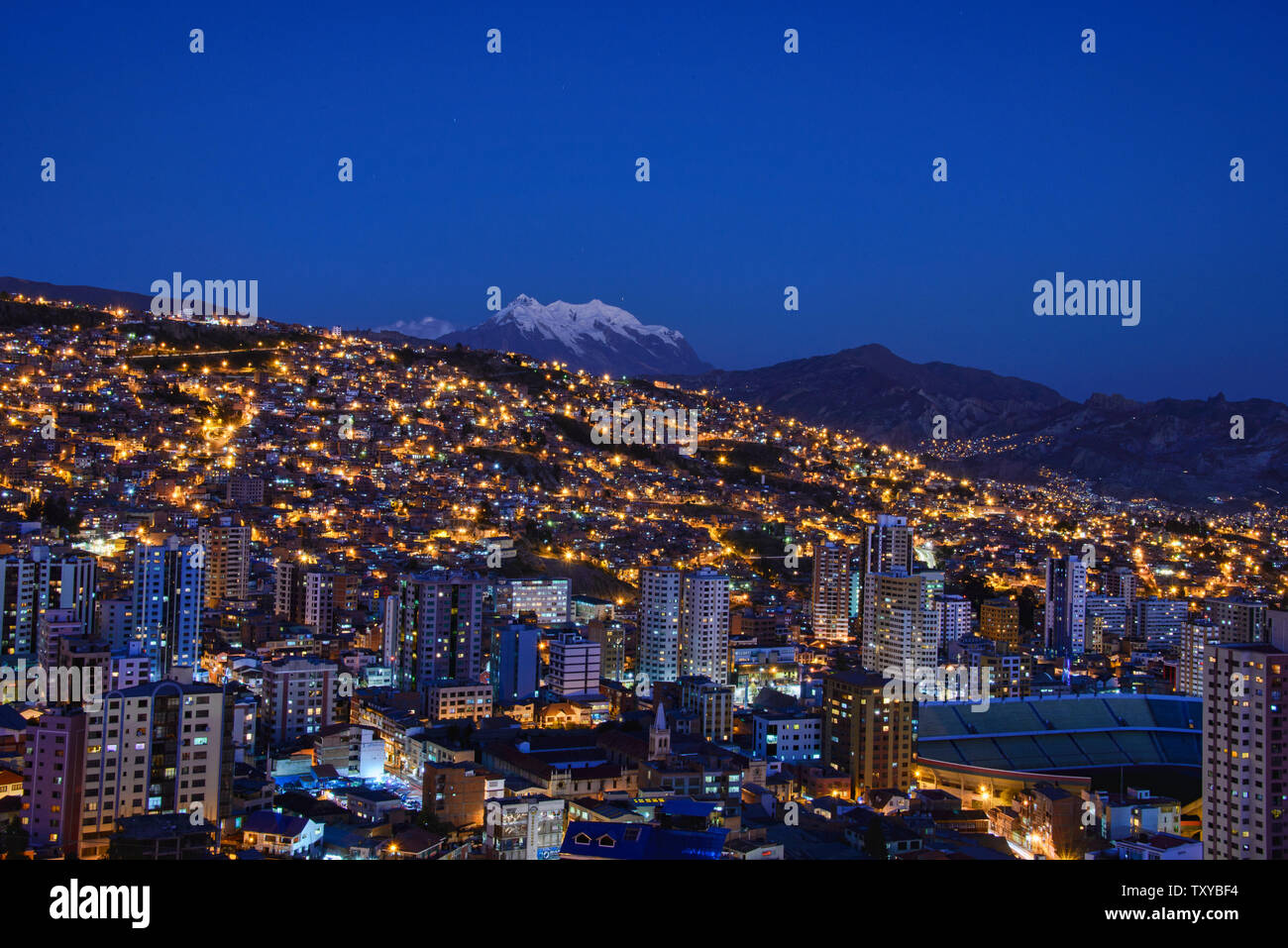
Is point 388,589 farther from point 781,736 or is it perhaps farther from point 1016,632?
point 1016,632

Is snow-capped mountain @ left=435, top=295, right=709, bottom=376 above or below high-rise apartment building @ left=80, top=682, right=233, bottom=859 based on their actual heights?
above

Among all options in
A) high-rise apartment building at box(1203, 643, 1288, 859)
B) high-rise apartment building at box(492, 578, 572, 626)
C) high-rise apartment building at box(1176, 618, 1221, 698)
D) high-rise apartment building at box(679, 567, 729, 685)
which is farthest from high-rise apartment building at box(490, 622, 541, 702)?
high-rise apartment building at box(1176, 618, 1221, 698)

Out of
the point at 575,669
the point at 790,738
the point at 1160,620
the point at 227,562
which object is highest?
the point at 227,562

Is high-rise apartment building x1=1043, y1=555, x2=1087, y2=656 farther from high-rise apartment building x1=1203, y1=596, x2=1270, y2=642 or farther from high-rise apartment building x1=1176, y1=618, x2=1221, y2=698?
high-rise apartment building x1=1203, y1=596, x2=1270, y2=642

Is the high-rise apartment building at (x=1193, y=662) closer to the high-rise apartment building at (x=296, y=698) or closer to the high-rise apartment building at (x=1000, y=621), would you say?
the high-rise apartment building at (x=1000, y=621)

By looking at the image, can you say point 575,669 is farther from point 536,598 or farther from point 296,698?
point 536,598

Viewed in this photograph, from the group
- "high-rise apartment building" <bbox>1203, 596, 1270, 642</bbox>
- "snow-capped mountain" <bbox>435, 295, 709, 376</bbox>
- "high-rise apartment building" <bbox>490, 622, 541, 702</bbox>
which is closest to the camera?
"high-rise apartment building" <bbox>490, 622, 541, 702</bbox>

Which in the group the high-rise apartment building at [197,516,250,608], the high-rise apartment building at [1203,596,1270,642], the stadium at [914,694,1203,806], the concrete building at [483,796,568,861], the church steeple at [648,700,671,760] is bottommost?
the stadium at [914,694,1203,806]

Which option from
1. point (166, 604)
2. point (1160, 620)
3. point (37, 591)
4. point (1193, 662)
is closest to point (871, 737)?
point (1193, 662)
